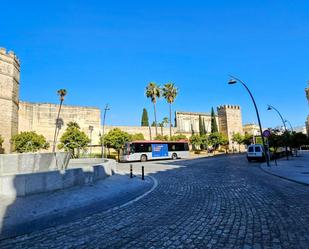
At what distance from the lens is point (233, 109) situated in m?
75.1

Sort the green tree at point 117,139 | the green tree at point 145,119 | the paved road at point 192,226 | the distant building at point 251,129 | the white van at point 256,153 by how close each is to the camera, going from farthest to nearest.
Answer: the distant building at point 251,129 → the green tree at point 145,119 → the green tree at point 117,139 → the white van at point 256,153 → the paved road at point 192,226

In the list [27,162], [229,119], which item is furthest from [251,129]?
[27,162]

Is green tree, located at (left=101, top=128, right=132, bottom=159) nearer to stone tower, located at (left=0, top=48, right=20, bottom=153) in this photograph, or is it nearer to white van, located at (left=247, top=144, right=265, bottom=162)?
stone tower, located at (left=0, top=48, right=20, bottom=153)

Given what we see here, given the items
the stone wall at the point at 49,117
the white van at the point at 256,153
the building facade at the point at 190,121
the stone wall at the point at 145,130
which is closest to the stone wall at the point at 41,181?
the white van at the point at 256,153

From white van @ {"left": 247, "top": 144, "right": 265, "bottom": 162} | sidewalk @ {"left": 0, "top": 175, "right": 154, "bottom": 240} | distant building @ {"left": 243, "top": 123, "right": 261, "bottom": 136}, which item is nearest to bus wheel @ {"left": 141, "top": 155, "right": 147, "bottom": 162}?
white van @ {"left": 247, "top": 144, "right": 265, "bottom": 162}

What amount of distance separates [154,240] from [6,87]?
43690mm

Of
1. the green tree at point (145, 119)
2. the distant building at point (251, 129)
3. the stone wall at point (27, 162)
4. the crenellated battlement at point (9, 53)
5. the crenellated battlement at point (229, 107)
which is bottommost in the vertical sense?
the stone wall at point (27, 162)

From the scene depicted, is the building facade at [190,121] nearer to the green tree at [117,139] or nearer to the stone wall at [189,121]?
the stone wall at [189,121]

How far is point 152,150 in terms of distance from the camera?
32.7m

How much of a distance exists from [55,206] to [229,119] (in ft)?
235

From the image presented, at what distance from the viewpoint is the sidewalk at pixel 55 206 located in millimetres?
5691

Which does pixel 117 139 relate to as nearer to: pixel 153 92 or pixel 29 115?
pixel 153 92

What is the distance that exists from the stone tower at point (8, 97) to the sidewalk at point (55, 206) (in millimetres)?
35048

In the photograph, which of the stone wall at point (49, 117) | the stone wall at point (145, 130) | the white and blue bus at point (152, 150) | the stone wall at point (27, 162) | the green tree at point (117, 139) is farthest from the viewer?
the stone wall at point (145, 130)
